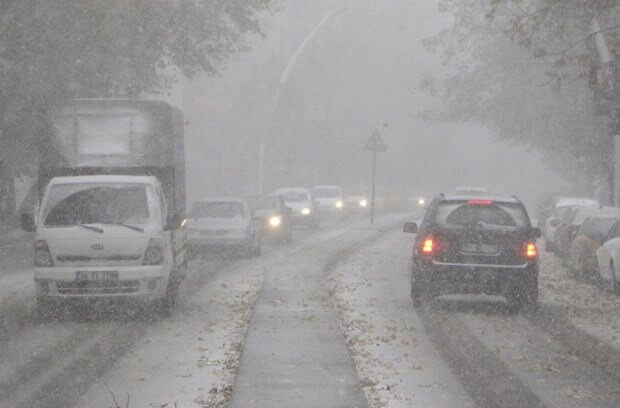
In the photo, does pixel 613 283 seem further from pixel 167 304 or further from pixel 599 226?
pixel 167 304

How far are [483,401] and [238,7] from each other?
85.5ft

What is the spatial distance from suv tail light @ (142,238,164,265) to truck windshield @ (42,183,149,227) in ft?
1.38

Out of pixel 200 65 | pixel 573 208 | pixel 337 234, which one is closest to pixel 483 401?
pixel 573 208

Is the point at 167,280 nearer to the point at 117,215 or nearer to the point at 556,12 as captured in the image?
the point at 117,215

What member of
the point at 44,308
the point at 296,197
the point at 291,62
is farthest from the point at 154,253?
the point at 291,62

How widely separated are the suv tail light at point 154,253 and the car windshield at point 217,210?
13291 mm

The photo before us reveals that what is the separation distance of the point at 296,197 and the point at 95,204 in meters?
29.4

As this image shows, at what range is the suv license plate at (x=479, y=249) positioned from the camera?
53.8 feet

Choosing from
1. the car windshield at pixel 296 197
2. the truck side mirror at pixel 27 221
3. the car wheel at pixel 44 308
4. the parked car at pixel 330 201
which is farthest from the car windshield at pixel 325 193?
the truck side mirror at pixel 27 221

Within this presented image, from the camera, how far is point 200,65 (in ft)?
113

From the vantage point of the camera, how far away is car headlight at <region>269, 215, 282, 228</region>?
3517 cm

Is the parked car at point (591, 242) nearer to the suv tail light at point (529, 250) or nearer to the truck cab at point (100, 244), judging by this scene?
the suv tail light at point (529, 250)

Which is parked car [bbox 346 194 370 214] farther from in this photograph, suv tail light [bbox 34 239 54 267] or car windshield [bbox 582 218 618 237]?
suv tail light [bbox 34 239 54 267]

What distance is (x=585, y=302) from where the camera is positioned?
18.6 m
